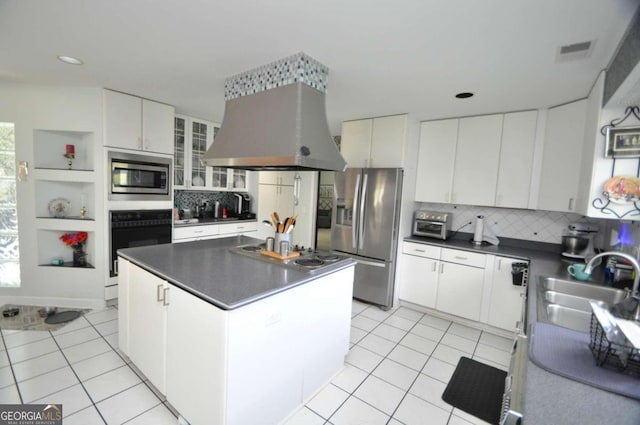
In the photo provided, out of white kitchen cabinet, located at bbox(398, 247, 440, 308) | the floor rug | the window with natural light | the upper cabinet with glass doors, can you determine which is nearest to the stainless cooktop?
white kitchen cabinet, located at bbox(398, 247, 440, 308)

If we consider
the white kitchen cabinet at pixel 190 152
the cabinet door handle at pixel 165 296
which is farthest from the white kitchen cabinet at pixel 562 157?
the white kitchen cabinet at pixel 190 152

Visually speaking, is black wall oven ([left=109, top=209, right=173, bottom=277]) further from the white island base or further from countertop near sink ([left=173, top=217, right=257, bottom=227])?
the white island base

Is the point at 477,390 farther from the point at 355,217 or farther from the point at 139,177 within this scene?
the point at 139,177

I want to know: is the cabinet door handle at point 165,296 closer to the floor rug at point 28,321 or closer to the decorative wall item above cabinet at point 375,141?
the floor rug at point 28,321

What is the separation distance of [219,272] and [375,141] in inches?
99.2

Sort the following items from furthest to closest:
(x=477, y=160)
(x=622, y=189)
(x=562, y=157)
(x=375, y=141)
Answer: (x=375, y=141) < (x=477, y=160) < (x=562, y=157) < (x=622, y=189)

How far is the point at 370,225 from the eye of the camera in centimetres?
342

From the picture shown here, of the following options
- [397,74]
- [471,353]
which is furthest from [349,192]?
[471,353]

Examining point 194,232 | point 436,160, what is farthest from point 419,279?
point 194,232

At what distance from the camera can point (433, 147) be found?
136 inches

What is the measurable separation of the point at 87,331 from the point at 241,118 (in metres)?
2.43

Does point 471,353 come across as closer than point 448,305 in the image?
Yes

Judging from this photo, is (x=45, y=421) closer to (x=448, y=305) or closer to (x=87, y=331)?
(x=87, y=331)

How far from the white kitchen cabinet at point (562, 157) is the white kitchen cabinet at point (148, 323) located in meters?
3.35
